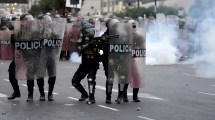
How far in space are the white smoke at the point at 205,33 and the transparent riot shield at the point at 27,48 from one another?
872 centimetres

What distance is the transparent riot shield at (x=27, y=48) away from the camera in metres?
11.8

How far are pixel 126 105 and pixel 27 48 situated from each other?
240 centimetres

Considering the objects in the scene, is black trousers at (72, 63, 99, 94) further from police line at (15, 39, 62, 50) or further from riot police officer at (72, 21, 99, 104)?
police line at (15, 39, 62, 50)

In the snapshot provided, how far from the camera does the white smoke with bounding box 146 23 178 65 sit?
81.9 feet

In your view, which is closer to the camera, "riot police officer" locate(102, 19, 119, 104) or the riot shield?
"riot police officer" locate(102, 19, 119, 104)

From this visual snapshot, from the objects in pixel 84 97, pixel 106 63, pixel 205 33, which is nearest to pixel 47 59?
pixel 84 97

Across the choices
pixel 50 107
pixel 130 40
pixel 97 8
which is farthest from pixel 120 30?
pixel 97 8

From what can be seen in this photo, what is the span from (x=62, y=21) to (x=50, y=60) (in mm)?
901

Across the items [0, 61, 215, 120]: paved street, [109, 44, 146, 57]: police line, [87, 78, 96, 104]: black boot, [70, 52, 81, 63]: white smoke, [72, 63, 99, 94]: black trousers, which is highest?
[109, 44, 146, 57]: police line

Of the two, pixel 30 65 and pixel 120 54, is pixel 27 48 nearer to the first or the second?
pixel 30 65

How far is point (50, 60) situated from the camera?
12250 mm

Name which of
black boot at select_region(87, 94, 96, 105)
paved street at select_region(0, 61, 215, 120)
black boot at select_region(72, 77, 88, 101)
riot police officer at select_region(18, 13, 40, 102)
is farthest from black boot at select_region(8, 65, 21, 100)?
black boot at select_region(87, 94, 96, 105)

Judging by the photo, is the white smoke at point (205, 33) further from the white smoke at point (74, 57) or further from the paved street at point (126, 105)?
the white smoke at point (74, 57)

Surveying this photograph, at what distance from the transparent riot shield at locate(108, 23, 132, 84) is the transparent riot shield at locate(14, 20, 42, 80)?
5.07 feet
